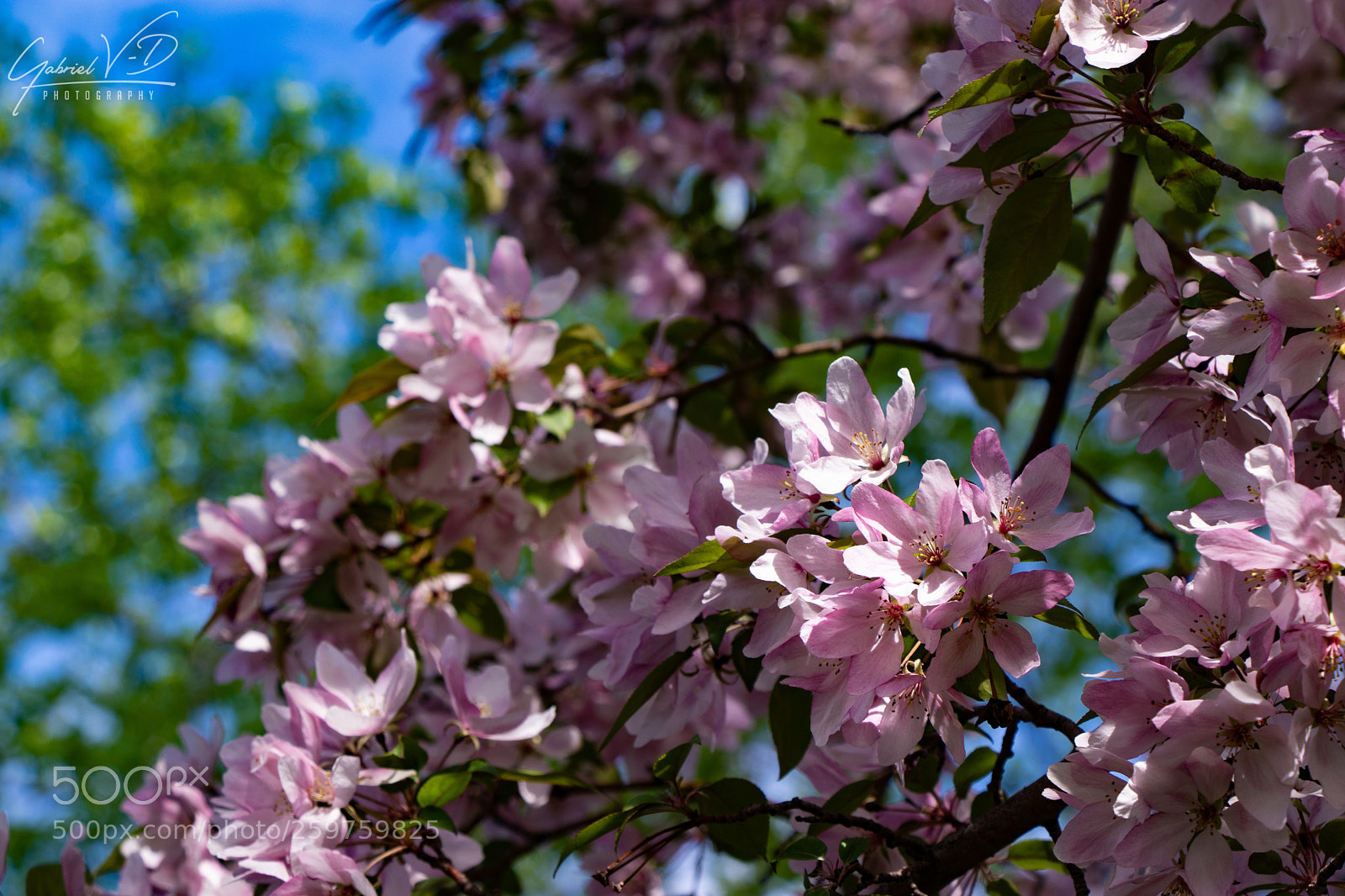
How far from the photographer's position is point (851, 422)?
1039 mm

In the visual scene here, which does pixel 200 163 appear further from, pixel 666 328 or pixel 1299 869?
pixel 1299 869

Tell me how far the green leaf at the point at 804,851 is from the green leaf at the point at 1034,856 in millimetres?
318

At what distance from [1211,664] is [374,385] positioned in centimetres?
128

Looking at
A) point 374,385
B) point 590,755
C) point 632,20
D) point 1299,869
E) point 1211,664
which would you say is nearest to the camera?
point 1211,664

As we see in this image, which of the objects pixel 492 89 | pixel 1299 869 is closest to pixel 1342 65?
pixel 492 89

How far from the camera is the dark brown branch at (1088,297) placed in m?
1.55

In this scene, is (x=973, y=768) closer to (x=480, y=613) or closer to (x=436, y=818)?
(x=436, y=818)

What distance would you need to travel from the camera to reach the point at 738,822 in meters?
1.14

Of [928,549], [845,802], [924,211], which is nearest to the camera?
[928,549]

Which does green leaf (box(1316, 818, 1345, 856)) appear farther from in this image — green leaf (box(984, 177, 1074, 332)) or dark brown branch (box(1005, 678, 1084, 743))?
green leaf (box(984, 177, 1074, 332))

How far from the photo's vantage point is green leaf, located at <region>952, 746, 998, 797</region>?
1266 mm

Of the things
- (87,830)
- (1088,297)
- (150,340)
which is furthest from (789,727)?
(150,340)

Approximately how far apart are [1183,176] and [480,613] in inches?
49.7

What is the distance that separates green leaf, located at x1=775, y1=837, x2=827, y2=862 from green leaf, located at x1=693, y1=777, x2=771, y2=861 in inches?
3.0
